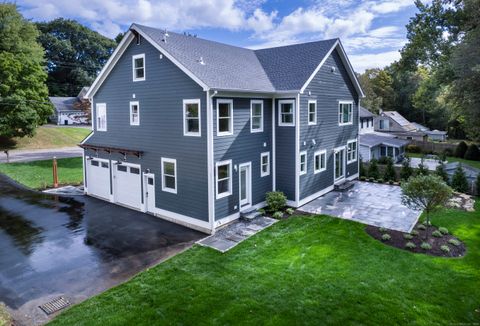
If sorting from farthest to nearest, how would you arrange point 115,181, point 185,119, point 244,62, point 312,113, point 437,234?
point 244,62 → point 115,181 → point 312,113 → point 185,119 → point 437,234

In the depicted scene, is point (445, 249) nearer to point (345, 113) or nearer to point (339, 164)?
point (339, 164)

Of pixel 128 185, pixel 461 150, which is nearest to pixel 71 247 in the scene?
pixel 128 185

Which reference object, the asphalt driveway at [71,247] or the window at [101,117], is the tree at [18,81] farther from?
the window at [101,117]

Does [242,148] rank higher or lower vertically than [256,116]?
lower

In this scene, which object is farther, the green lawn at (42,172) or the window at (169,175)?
the green lawn at (42,172)

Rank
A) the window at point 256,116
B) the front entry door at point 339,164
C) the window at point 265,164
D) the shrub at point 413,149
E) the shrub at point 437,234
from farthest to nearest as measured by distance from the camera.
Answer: the shrub at point 413,149 < the front entry door at point 339,164 < the window at point 265,164 < the window at point 256,116 < the shrub at point 437,234

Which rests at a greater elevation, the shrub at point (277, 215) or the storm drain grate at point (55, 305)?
the shrub at point (277, 215)

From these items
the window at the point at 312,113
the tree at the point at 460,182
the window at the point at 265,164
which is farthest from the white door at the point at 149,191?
the tree at the point at 460,182
